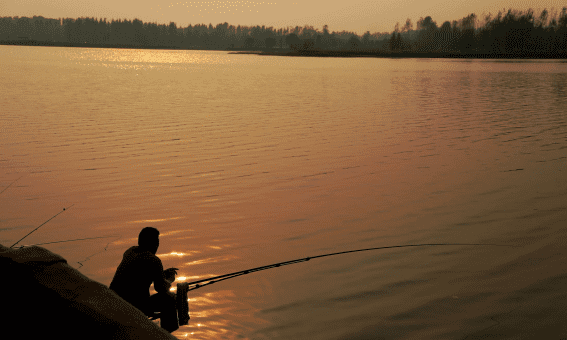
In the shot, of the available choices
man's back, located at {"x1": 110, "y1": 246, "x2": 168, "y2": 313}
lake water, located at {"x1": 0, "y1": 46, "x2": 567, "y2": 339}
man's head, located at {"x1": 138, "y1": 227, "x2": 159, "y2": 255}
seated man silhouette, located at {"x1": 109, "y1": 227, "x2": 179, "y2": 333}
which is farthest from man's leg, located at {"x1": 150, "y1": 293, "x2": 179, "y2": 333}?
man's head, located at {"x1": 138, "y1": 227, "x2": 159, "y2": 255}

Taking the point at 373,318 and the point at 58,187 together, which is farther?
the point at 58,187

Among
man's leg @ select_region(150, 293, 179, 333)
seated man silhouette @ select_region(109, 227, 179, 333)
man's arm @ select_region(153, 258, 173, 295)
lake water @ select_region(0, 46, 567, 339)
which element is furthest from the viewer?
lake water @ select_region(0, 46, 567, 339)

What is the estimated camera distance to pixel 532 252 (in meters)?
8.26

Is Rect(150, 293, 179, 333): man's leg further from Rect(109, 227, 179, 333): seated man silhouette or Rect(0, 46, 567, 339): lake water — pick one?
Rect(0, 46, 567, 339): lake water

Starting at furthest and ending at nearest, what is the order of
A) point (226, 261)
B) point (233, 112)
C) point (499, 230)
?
point (233, 112), point (499, 230), point (226, 261)

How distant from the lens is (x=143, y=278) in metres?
4.86

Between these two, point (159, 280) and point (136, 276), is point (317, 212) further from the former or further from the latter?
point (136, 276)

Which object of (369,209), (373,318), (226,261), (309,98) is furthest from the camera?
(309,98)

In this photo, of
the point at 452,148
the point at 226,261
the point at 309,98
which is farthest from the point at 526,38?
the point at 226,261

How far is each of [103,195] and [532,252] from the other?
8.67 metres

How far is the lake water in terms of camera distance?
629 centimetres

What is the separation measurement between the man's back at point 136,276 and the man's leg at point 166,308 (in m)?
0.15

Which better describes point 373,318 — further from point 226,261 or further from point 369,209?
point 369,209

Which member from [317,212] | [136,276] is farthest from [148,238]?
[317,212]
